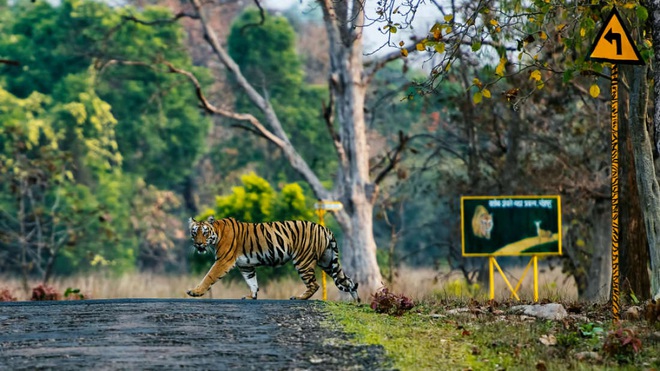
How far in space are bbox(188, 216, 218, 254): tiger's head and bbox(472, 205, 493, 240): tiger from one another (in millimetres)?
5244

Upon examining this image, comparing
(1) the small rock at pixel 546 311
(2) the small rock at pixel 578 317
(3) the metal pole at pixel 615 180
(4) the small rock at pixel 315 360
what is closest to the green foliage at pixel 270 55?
(1) the small rock at pixel 546 311

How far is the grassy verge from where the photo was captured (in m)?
12.1

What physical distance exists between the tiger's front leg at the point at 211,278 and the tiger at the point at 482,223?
496 cm

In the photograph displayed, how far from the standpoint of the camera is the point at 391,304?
16.5 meters

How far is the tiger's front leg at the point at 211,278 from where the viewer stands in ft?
66.1

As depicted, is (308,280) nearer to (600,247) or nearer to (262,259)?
(262,259)

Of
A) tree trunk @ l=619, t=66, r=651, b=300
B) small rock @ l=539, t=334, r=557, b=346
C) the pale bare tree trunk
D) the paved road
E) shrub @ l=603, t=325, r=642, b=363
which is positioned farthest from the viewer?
the pale bare tree trunk

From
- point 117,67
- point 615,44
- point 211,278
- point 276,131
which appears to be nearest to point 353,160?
point 276,131

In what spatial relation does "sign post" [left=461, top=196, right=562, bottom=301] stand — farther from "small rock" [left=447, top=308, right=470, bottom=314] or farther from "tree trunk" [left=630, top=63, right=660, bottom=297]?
"small rock" [left=447, top=308, right=470, bottom=314]

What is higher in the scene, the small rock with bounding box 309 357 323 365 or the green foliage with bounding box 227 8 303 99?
the green foliage with bounding box 227 8 303 99

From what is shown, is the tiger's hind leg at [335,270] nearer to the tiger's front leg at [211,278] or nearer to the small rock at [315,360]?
the tiger's front leg at [211,278]

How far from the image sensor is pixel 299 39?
241 ft

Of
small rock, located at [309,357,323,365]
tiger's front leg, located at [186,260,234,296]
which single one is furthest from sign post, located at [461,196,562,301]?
small rock, located at [309,357,323,365]

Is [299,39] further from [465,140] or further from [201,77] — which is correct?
[465,140]
